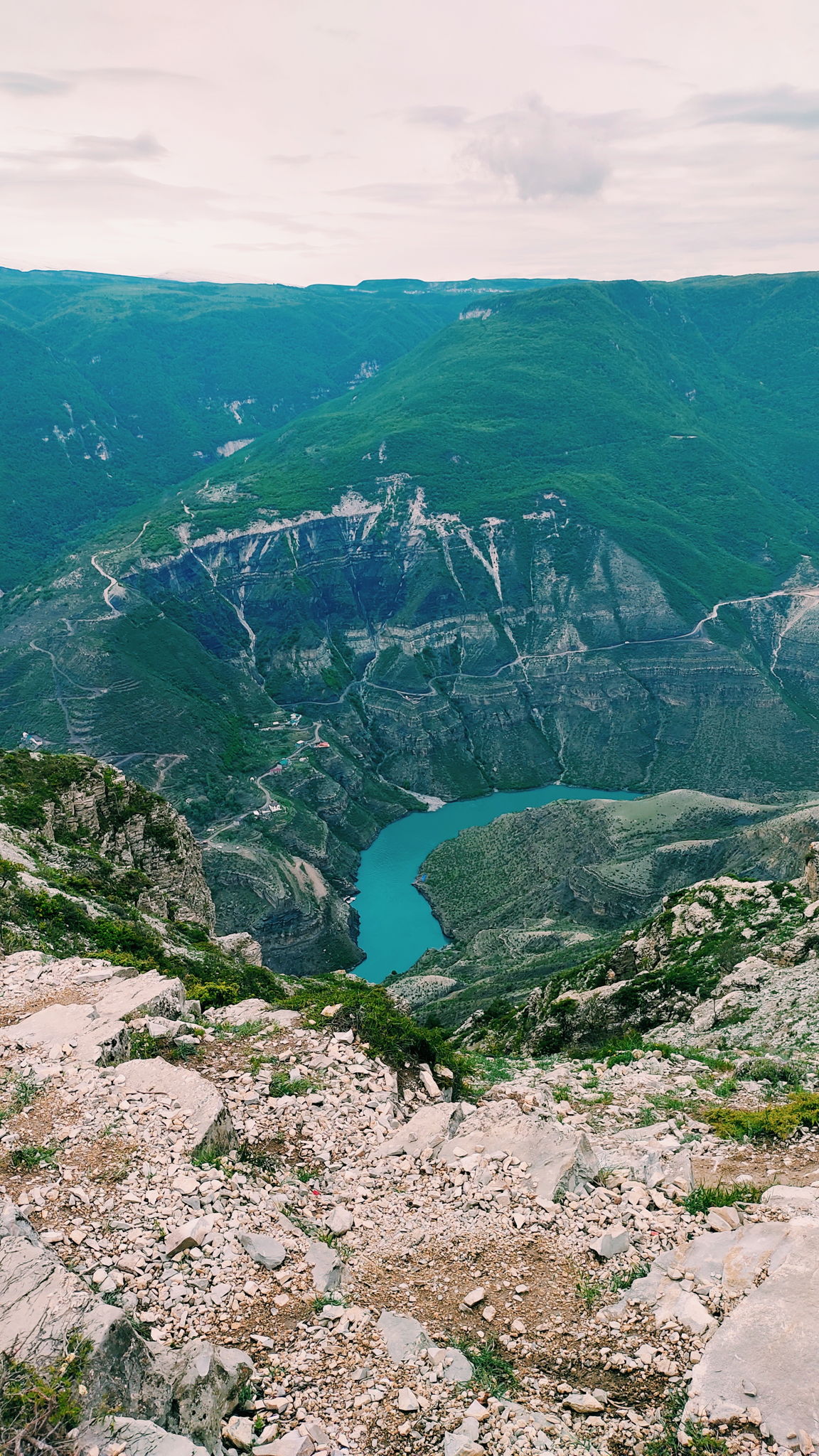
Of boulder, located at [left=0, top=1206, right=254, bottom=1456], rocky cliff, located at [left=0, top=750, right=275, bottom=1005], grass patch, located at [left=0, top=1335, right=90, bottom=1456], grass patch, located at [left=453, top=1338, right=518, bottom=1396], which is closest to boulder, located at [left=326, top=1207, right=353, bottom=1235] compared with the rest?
grass patch, located at [left=453, top=1338, right=518, bottom=1396]

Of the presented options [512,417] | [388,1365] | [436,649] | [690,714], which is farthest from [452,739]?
[388,1365]

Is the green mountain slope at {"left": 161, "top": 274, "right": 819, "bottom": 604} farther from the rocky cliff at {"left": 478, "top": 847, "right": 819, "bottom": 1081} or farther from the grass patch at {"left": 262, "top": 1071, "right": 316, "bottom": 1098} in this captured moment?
the grass patch at {"left": 262, "top": 1071, "right": 316, "bottom": 1098}

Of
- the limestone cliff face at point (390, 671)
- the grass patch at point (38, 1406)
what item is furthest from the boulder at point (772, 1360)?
the limestone cliff face at point (390, 671)

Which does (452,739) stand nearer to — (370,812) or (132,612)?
(370,812)

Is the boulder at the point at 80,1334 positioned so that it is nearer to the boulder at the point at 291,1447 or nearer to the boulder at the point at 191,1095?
the boulder at the point at 291,1447

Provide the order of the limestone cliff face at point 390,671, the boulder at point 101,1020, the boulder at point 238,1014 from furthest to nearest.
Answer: the limestone cliff face at point 390,671
the boulder at point 238,1014
the boulder at point 101,1020

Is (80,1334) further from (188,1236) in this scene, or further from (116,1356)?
(188,1236)
